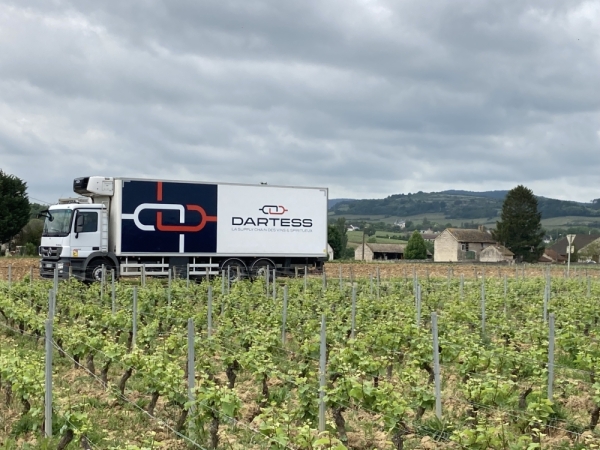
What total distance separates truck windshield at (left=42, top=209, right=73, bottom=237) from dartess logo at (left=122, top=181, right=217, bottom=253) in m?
1.70

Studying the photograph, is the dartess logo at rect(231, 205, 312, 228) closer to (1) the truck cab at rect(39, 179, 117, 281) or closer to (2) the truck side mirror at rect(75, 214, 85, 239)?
(1) the truck cab at rect(39, 179, 117, 281)

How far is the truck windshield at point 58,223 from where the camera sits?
72.3ft

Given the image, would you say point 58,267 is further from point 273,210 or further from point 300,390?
point 300,390

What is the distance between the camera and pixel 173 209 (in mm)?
23141

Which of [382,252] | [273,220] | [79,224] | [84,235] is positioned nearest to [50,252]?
[84,235]

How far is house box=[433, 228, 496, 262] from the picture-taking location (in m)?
79.9

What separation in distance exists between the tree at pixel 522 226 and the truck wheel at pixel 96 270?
57.9 m

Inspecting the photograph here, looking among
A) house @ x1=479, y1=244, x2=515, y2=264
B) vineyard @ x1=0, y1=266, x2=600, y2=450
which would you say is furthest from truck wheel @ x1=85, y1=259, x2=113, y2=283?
house @ x1=479, y1=244, x2=515, y2=264

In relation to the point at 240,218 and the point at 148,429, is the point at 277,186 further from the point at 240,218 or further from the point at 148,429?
the point at 148,429

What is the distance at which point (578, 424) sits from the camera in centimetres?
759

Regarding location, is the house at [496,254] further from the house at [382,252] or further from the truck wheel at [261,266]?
the truck wheel at [261,266]

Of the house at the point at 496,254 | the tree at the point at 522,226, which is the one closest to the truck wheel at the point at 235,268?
the house at the point at 496,254

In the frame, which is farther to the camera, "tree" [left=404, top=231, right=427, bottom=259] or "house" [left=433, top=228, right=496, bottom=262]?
"house" [left=433, top=228, right=496, bottom=262]

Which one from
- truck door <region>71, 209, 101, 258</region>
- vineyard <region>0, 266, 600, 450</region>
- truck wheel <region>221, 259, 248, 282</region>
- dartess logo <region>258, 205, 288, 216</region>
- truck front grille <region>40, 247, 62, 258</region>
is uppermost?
dartess logo <region>258, 205, 288, 216</region>
